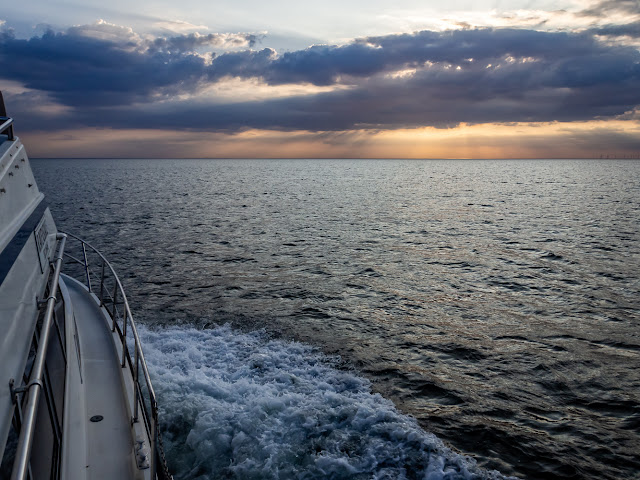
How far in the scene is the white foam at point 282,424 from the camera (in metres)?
6.88

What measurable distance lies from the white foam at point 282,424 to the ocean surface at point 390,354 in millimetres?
33

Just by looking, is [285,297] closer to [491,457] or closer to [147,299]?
[147,299]

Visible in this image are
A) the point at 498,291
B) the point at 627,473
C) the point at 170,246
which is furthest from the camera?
the point at 170,246

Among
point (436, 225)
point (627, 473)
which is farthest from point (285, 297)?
point (436, 225)

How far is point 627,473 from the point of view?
24.2 ft

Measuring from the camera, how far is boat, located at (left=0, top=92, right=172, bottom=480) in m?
3.62

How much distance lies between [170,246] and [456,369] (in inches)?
733

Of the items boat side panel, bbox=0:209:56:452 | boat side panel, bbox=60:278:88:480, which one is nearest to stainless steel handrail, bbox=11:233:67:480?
boat side panel, bbox=0:209:56:452

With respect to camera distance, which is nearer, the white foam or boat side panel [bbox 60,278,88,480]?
boat side panel [bbox 60,278,88,480]

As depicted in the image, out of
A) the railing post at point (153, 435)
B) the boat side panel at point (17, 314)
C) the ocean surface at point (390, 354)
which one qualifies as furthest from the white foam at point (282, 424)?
the boat side panel at point (17, 314)

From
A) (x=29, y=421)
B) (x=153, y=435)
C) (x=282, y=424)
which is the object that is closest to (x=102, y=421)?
(x=153, y=435)

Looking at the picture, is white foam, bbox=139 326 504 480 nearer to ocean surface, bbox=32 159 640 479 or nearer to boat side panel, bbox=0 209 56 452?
ocean surface, bbox=32 159 640 479

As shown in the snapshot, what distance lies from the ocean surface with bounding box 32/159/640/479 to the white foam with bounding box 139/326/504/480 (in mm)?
33

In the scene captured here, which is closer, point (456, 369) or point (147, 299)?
point (456, 369)
